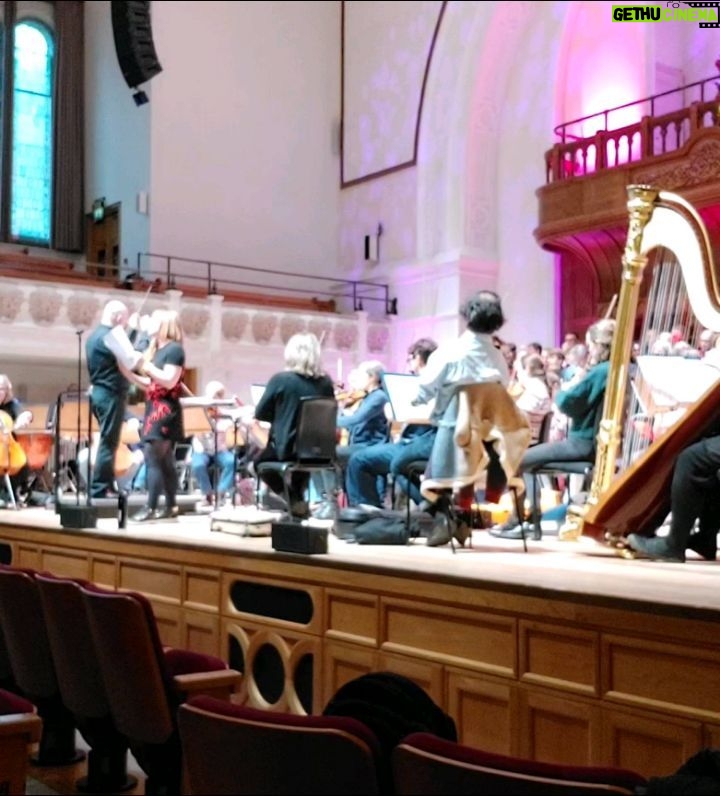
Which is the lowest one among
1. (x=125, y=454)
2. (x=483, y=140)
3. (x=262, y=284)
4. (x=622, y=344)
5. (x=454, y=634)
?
(x=454, y=634)

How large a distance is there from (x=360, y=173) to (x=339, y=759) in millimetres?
13638

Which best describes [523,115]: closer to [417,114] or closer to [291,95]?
[417,114]

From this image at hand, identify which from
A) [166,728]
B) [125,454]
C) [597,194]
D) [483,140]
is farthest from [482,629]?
[483,140]

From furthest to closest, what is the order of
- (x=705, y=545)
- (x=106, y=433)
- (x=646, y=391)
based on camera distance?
(x=106, y=433) < (x=646, y=391) < (x=705, y=545)

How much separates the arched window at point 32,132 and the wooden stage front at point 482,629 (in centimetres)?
1120

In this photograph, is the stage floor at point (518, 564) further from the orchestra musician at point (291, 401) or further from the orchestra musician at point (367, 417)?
the orchestra musician at point (367, 417)

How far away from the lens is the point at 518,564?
3688 mm

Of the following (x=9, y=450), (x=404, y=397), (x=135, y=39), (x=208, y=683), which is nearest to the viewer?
(x=208, y=683)

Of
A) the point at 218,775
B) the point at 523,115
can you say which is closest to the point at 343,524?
the point at 218,775

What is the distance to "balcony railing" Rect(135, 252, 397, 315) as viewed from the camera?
13398 millimetres

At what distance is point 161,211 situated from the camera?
13695 mm

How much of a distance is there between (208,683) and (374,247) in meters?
11.9

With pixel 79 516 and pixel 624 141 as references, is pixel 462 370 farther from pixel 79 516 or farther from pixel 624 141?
pixel 624 141

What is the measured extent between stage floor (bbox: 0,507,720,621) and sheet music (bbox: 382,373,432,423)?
1.90ft
